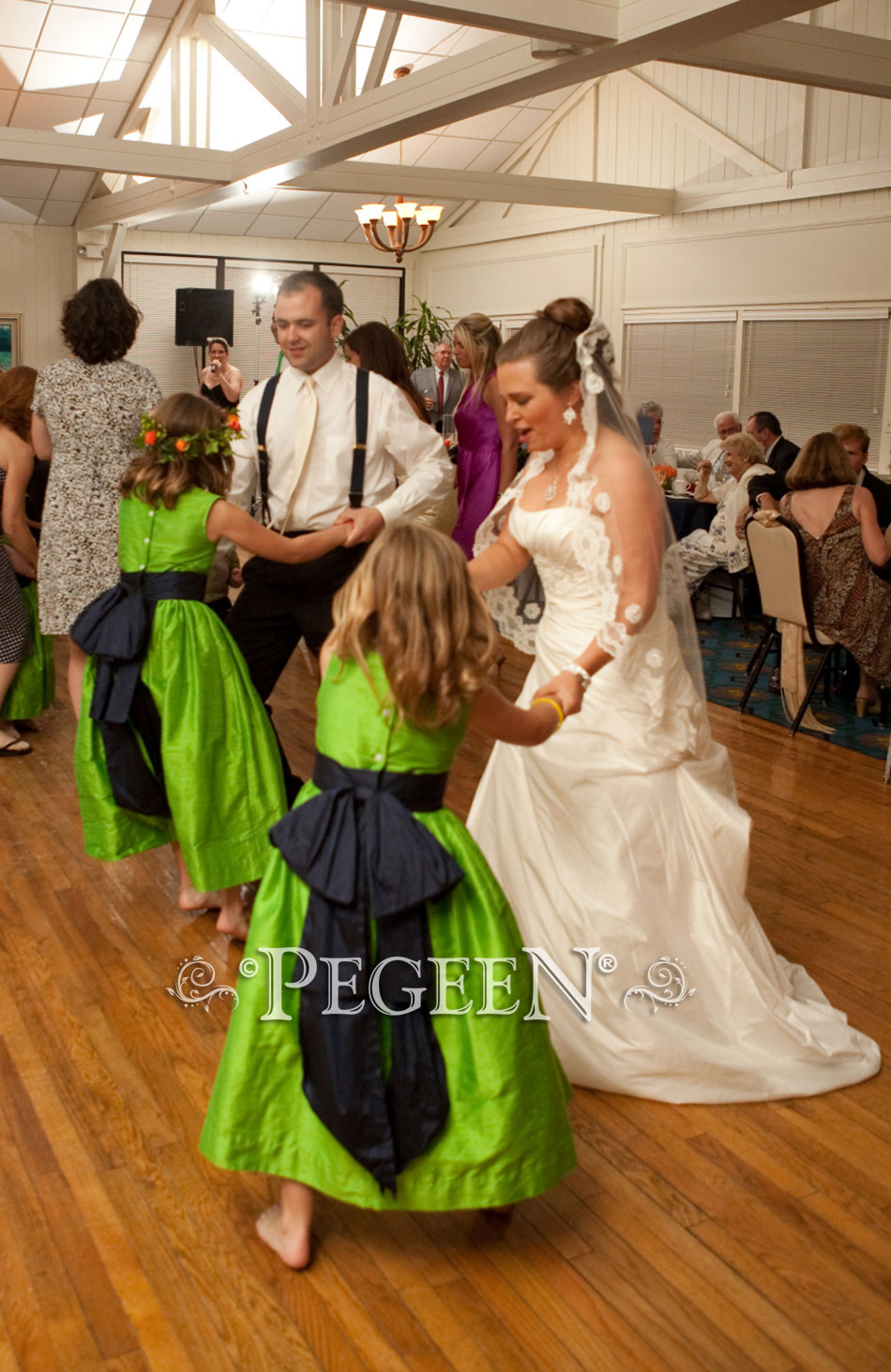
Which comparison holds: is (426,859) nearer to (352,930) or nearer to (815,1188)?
(352,930)

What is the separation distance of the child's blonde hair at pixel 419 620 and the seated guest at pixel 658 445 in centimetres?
841

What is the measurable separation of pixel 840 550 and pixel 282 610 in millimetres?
2990

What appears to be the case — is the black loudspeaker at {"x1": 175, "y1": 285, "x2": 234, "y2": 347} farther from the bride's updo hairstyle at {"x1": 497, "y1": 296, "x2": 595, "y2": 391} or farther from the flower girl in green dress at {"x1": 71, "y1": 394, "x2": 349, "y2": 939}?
the bride's updo hairstyle at {"x1": 497, "y1": 296, "x2": 595, "y2": 391}

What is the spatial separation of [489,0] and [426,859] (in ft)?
10.0

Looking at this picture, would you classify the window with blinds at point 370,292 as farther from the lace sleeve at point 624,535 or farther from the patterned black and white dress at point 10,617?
the lace sleeve at point 624,535

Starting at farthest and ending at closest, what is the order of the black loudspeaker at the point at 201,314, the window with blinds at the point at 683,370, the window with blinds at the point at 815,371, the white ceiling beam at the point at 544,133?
the black loudspeaker at the point at 201,314 < the white ceiling beam at the point at 544,133 < the window with blinds at the point at 683,370 < the window with blinds at the point at 815,371

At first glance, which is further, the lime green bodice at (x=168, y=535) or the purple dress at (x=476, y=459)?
the purple dress at (x=476, y=459)

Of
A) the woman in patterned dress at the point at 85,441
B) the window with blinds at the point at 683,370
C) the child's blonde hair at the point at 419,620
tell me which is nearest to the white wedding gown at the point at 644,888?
the child's blonde hair at the point at 419,620

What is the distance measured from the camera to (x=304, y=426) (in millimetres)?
3631

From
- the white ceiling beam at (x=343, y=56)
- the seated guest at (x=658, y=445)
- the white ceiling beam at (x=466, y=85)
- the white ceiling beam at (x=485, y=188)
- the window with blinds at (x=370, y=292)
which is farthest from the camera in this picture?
the window with blinds at (x=370, y=292)

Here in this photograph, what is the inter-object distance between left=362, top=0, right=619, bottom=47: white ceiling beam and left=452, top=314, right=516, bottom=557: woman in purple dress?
1644mm

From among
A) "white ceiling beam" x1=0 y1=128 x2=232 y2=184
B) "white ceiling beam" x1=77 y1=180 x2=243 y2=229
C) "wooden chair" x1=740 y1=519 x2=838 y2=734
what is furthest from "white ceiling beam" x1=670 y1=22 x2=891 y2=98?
"white ceiling beam" x1=77 y1=180 x2=243 y2=229

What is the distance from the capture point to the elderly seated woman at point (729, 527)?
24.6ft

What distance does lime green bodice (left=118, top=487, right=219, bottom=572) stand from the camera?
3305 mm
